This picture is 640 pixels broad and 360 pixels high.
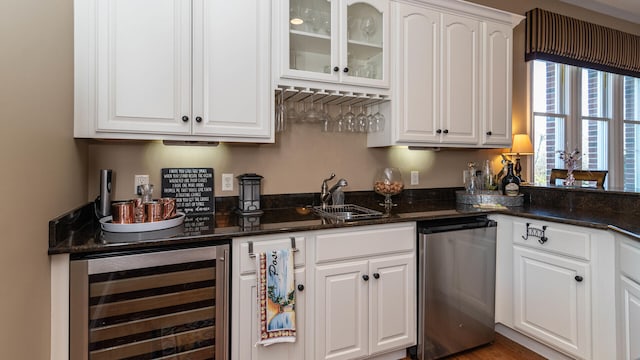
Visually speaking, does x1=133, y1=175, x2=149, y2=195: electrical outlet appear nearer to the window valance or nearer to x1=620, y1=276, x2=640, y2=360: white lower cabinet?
x1=620, y1=276, x2=640, y2=360: white lower cabinet

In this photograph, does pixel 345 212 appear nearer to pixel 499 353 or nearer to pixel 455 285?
pixel 455 285

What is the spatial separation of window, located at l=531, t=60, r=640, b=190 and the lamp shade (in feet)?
1.72

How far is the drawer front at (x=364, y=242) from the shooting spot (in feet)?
5.68

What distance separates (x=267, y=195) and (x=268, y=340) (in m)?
0.95

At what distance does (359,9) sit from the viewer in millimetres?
2150

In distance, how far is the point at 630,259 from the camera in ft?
5.05

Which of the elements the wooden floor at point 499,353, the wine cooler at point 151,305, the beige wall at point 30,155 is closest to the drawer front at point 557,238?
the wooden floor at point 499,353

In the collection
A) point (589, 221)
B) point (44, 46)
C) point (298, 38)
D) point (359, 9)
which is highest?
point (359, 9)

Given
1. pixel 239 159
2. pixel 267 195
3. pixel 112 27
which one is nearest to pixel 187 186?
pixel 239 159

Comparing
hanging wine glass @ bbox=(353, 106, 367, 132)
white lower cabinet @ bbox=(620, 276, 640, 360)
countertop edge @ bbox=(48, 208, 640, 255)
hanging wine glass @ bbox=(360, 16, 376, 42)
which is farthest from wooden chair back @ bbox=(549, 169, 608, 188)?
hanging wine glass @ bbox=(360, 16, 376, 42)

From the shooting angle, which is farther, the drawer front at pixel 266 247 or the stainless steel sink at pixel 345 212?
the stainless steel sink at pixel 345 212

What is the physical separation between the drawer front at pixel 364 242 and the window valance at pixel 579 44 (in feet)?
8.04

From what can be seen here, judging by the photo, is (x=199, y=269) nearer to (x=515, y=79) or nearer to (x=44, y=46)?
(x=44, y=46)

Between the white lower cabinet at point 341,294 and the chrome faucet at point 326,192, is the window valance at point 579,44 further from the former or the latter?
the white lower cabinet at point 341,294
